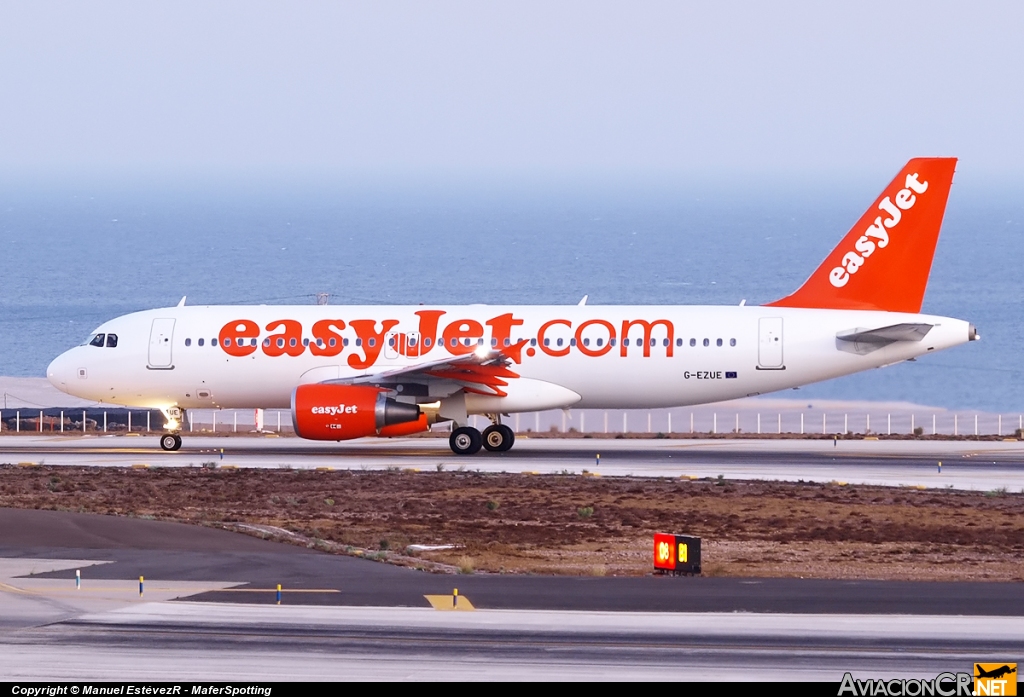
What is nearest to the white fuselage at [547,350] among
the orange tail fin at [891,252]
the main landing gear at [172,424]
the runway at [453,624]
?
the orange tail fin at [891,252]

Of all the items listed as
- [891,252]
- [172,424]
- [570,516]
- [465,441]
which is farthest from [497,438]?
[570,516]

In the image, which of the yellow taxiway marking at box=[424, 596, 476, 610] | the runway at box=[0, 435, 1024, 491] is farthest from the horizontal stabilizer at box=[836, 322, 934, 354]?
the yellow taxiway marking at box=[424, 596, 476, 610]

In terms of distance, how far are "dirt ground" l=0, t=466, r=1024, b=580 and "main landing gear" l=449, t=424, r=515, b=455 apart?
4985 millimetres

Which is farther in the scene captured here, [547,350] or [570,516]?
[547,350]

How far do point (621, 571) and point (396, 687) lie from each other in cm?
858

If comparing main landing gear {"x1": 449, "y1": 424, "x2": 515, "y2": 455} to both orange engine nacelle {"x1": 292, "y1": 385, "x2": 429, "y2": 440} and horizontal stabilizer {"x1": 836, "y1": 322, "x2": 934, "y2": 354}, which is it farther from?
horizontal stabilizer {"x1": 836, "y1": 322, "x2": 934, "y2": 354}

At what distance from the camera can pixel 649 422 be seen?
205 feet

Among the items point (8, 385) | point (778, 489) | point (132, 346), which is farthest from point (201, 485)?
point (8, 385)

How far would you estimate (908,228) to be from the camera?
142 feet

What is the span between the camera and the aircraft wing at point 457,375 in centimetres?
4131

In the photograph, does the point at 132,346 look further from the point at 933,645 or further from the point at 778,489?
the point at 933,645

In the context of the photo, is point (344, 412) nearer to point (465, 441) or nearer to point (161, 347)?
point (465, 441)

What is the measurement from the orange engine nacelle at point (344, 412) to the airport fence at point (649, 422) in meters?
13.4

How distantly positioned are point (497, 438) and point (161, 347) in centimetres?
969
